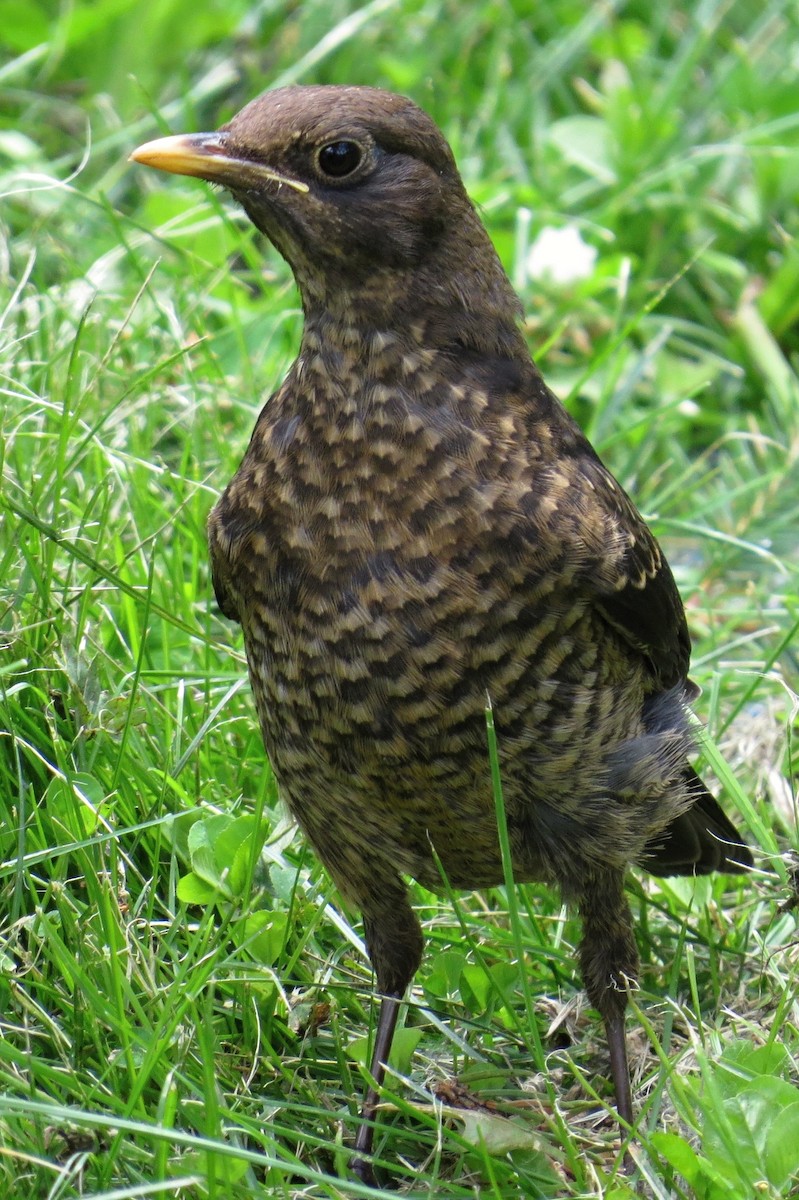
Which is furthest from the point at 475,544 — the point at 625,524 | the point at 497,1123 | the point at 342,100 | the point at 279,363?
the point at 279,363

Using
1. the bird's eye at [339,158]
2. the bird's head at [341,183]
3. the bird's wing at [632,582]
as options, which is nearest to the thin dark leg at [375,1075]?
the bird's wing at [632,582]

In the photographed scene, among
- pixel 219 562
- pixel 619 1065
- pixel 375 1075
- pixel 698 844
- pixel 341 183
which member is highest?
pixel 341 183

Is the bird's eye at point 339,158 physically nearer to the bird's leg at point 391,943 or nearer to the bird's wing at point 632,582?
the bird's wing at point 632,582

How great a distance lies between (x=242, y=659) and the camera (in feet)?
11.7

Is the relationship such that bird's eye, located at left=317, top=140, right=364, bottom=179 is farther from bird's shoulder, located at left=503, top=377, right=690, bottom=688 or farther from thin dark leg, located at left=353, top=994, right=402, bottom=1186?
thin dark leg, located at left=353, top=994, right=402, bottom=1186

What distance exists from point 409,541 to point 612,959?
951mm

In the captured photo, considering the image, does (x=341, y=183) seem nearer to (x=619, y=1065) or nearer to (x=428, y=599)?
(x=428, y=599)

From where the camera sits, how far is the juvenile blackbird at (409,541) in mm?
2744

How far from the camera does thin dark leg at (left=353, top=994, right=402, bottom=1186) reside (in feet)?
9.55

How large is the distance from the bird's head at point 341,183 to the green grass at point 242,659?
63 cm

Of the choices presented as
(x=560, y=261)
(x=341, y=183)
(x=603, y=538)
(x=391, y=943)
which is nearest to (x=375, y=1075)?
(x=391, y=943)

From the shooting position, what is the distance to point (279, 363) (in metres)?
4.46

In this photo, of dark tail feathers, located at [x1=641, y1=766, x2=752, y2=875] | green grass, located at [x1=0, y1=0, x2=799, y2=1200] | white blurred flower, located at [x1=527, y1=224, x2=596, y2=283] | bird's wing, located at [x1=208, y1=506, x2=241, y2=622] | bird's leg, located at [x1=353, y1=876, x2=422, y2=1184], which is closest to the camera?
green grass, located at [x1=0, y1=0, x2=799, y2=1200]

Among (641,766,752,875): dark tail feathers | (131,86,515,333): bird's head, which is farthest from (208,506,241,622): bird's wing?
(641,766,752,875): dark tail feathers
